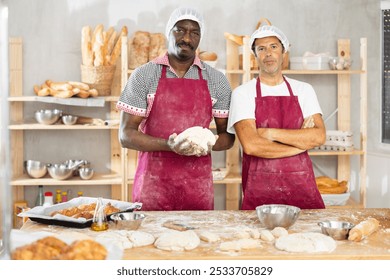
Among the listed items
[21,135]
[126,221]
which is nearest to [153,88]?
[126,221]

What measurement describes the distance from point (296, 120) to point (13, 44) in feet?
5.57

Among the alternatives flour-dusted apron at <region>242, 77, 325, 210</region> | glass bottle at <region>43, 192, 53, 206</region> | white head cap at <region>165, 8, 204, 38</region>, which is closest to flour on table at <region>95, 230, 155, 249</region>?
flour-dusted apron at <region>242, 77, 325, 210</region>

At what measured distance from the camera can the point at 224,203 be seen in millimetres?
3232

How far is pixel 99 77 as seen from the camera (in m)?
2.91

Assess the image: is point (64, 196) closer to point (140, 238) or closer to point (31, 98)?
point (31, 98)

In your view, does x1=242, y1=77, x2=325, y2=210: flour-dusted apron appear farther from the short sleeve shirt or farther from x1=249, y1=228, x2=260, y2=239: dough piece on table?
x1=249, y1=228, x2=260, y2=239: dough piece on table

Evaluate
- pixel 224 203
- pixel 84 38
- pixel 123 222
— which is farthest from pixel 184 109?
pixel 224 203

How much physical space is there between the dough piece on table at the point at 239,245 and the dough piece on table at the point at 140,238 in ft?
0.54

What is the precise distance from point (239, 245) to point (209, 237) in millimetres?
95

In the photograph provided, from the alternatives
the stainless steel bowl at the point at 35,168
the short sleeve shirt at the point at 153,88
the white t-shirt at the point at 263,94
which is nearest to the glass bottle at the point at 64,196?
the stainless steel bowl at the point at 35,168

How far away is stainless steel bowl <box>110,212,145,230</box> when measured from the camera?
1.44 m

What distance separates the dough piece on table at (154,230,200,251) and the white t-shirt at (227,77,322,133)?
0.66 metres

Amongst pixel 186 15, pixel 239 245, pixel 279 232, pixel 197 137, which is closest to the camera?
pixel 239 245

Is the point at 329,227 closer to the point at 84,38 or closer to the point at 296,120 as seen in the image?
the point at 296,120
